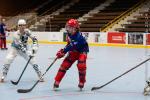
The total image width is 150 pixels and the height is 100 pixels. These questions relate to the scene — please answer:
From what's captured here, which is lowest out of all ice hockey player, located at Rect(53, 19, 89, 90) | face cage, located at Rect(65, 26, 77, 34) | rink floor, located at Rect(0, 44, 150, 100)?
rink floor, located at Rect(0, 44, 150, 100)

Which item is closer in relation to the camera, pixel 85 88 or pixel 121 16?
pixel 85 88

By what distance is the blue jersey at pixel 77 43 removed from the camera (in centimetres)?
799

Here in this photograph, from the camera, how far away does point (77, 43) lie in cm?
798

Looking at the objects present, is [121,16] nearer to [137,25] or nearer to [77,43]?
[137,25]

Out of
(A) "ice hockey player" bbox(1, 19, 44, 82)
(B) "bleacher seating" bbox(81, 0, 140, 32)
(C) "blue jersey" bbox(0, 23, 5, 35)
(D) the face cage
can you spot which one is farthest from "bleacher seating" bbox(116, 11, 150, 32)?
(D) the face cage

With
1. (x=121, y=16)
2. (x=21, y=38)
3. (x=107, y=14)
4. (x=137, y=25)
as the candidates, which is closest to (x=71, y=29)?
(x=21, y=38)

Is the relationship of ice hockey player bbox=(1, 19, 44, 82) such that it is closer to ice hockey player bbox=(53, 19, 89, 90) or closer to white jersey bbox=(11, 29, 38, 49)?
white jersey bbox=(11, 29, 38, 49)

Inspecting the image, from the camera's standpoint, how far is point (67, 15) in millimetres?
33625

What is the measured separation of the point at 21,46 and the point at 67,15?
2453 cm

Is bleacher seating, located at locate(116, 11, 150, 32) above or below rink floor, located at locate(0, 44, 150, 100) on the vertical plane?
above

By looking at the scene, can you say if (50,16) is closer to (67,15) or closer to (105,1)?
(67,15)

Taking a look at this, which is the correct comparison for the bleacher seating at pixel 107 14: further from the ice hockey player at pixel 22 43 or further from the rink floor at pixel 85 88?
the ice hockey player at pixel 22 43

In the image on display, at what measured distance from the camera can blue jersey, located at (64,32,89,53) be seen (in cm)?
799

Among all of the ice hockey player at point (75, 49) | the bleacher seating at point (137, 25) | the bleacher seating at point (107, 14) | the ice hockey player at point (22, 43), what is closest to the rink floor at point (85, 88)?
the ice hockey player at point (75, 49)
